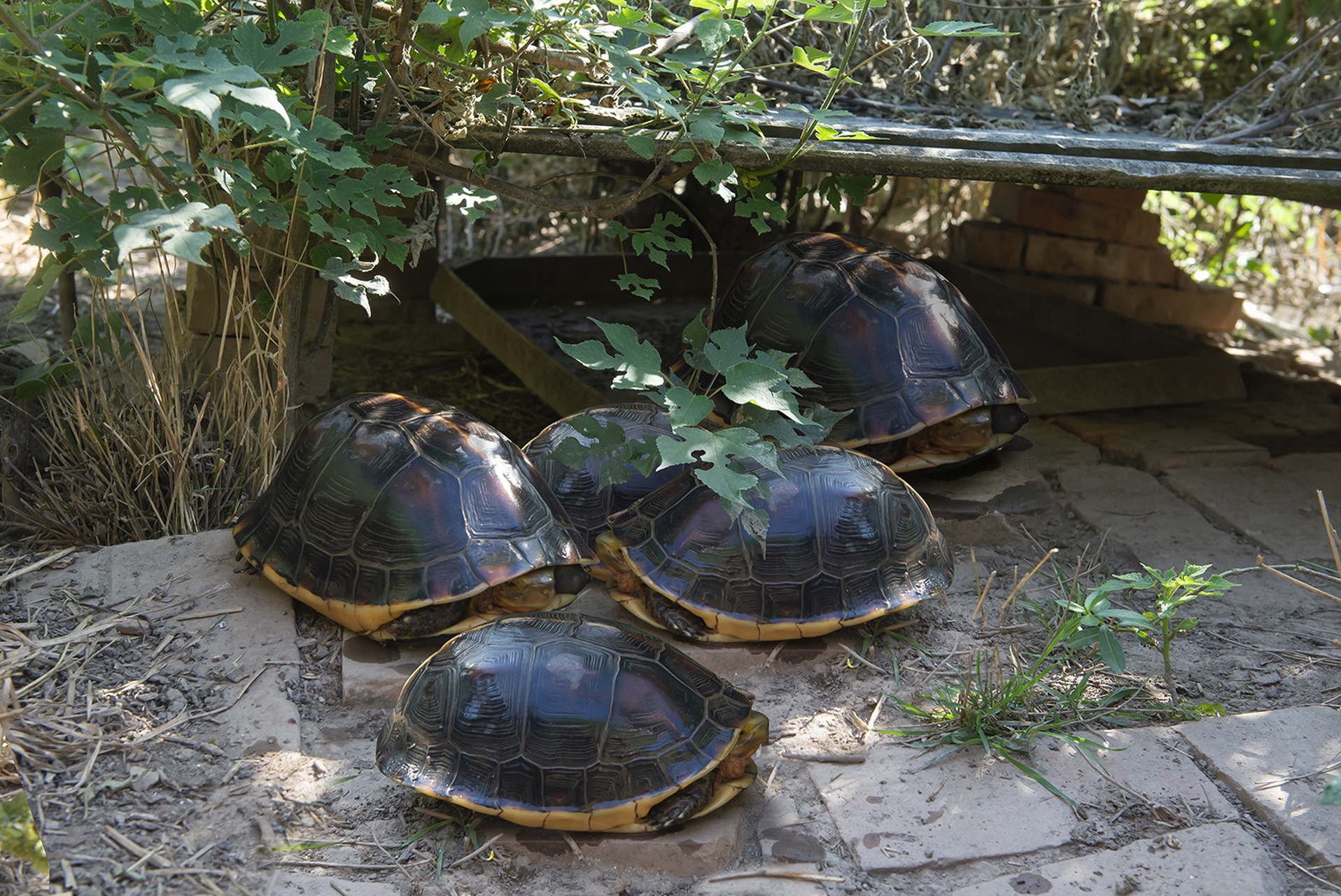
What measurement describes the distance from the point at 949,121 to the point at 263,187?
2748mm

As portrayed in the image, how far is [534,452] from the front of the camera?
11.3ft

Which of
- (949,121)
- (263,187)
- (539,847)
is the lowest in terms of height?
(539,847)

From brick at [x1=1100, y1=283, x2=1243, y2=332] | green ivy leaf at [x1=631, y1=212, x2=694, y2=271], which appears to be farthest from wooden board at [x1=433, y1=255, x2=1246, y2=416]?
green ivy leaf at [x1=631, y1=212, x2=694, y2=271]

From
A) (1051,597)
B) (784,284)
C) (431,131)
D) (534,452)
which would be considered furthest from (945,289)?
(431,131)

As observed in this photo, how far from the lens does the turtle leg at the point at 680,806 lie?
2.27 m

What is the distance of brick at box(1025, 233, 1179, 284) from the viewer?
6.05m

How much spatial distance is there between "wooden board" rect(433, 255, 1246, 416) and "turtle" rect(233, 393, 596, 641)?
1.31 metres

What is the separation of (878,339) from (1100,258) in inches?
117

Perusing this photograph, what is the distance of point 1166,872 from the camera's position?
221 cm

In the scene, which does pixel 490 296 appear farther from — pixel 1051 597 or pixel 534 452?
pixel 1051 597

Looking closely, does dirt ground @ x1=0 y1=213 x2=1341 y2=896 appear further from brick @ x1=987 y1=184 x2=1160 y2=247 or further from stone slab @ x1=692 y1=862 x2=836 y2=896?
brick @ x1=987 y1=184 x2=1160 y2=247

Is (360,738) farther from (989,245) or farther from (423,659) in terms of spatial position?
(989,245)

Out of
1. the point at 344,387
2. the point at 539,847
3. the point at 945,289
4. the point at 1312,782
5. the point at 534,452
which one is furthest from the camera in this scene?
the point at 344,387

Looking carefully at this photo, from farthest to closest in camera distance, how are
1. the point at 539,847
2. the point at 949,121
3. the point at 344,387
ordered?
the point at 344,387
the point at 949,121
the point at 539,847
